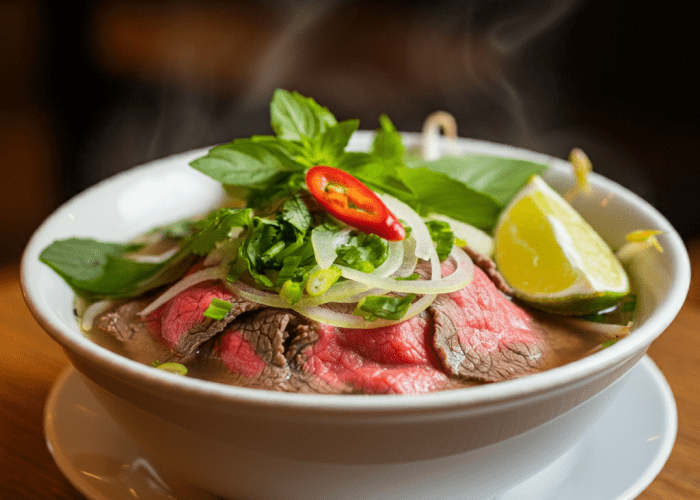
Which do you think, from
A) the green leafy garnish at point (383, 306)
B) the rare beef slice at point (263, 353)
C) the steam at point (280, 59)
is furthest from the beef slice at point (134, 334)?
the steam at point (280, 59)

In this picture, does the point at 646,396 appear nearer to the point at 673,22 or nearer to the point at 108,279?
the point at 108,279

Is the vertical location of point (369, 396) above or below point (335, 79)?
above

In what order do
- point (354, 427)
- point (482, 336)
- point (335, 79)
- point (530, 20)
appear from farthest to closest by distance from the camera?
point (335, 79) → point (530, 20) → point (482, 336) → point (354, 427)

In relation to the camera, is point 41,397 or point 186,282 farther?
point 41,397

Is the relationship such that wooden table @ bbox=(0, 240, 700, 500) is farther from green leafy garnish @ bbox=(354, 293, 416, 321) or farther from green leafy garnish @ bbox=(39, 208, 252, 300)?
green leafy garnish @ bbox=(354, 293, 416, 321)

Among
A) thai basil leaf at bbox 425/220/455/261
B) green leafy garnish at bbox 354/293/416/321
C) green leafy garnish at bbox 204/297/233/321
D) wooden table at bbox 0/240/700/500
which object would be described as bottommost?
wooden table at bbox 0/240/700/500

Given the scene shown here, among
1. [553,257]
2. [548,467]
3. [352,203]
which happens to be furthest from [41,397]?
[553,257]

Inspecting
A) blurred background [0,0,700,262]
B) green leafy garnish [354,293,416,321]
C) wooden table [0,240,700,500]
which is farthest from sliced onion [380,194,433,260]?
blurred background [0,0,700,262]

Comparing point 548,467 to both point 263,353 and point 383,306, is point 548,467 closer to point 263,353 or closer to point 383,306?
point 383,306
